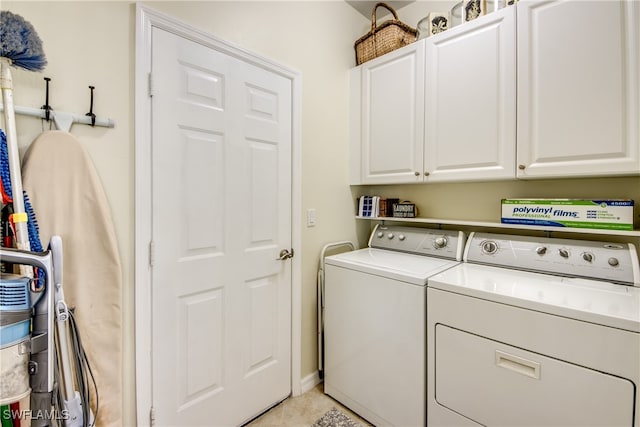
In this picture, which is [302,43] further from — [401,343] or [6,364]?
[6,364]

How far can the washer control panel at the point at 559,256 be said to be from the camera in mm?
1357

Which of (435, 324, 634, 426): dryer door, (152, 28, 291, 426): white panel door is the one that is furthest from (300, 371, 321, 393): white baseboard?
(435, 324, 634, 426): dryer door

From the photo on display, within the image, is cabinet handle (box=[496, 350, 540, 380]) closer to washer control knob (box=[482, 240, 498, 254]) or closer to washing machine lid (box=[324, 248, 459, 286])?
washing machine lid (box=[324, 248, 459, 286])

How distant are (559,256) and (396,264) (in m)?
0.81

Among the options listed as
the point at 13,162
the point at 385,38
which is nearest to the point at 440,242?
the point at 385,38

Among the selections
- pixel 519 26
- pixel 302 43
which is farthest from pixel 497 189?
pixel 302 43

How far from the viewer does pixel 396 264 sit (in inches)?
68.4

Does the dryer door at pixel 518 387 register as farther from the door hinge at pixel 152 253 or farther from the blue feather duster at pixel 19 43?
the blue feather duster at pixel 19 43

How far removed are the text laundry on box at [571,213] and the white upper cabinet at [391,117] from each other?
0.59m

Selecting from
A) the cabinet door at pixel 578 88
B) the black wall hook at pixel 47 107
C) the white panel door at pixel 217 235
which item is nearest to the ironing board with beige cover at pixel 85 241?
the black wall hook at pixel 47 107

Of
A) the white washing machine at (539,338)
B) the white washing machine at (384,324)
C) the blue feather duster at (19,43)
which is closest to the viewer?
the blue feather duster at (19,43)

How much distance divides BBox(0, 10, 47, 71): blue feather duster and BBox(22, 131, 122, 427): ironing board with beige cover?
0.23 meters

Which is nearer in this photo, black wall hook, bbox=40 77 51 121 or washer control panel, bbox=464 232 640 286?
black wall hook, bbox=40 77 51 121

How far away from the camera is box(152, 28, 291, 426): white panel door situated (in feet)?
4.55
